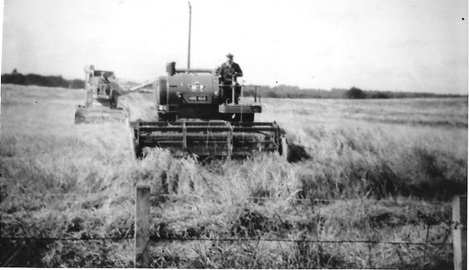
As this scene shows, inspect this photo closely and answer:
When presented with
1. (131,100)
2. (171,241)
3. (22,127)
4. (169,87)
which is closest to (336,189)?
(171,241)

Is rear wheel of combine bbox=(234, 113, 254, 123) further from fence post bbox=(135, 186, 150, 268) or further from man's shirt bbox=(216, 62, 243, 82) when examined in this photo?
fence post bbox=(135, 186, 150, 268)

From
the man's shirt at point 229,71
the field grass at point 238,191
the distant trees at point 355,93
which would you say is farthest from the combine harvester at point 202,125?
the distant trees at point 355,93

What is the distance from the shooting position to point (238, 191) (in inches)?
215

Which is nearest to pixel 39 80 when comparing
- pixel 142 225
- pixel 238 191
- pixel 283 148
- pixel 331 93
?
pixel 238 191

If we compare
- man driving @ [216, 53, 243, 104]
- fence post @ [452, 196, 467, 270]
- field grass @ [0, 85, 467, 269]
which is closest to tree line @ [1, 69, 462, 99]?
field grass @ [0, 85, 467, 269]

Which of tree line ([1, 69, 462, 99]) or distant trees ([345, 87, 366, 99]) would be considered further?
distant trees ([345, 87, 366, 99])

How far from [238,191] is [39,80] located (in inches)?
128

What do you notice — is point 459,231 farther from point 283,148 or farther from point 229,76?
point 229,76

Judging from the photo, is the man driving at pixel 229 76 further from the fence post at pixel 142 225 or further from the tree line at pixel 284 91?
the fence post at pixel 142 225

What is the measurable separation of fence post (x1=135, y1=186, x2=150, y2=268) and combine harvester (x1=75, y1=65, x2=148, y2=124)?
4.95 meters

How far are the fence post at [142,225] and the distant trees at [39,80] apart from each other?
2.64 metres

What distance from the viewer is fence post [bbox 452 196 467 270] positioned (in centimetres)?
380

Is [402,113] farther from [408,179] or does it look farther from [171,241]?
[171,241]

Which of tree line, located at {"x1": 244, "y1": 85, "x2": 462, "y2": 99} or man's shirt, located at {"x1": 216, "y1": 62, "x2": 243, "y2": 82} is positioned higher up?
man's shirt, located at {"x1": 216, "y1": 62, "x2": 243, "y2": 82}
